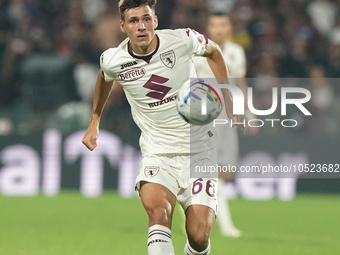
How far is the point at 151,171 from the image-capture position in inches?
199

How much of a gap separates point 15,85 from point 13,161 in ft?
5.24

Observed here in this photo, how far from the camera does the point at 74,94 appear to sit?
1204 centimetres

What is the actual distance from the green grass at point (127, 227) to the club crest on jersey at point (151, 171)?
198 cm

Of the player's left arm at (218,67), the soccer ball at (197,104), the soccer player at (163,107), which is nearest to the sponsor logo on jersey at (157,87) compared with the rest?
the soccer player at (163,107)

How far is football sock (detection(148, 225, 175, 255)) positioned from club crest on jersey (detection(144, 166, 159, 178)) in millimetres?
484

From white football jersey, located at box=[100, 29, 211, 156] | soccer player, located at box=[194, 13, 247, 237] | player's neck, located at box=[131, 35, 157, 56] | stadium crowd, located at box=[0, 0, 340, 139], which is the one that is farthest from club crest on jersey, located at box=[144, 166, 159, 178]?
stadium crowd, located at box=[0, 0, 340, 139]

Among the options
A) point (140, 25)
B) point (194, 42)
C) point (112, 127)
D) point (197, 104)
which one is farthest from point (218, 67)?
point (112, 127)

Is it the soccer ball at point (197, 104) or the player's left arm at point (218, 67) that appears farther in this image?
the player's left arm at point (218, 67)

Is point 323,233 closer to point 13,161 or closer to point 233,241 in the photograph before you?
point 233,241

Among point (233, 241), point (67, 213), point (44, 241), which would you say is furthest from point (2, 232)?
point (233, 241)

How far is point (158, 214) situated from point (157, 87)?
39.1 inches

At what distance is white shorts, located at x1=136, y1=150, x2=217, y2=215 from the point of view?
504cm

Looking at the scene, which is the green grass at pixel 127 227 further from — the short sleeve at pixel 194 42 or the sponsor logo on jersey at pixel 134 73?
the short sleeve at pixel 194 42

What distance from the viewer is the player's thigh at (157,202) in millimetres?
4716
